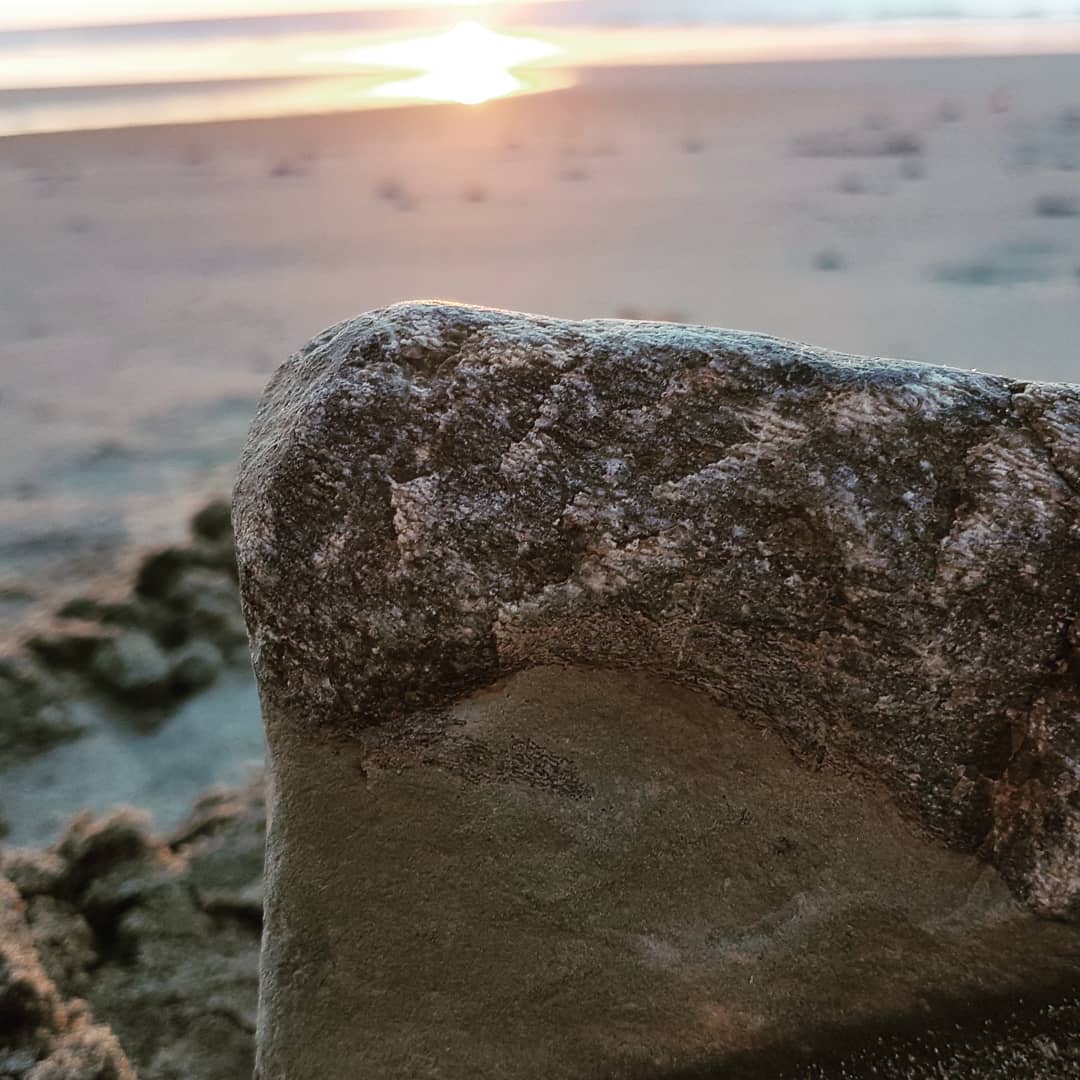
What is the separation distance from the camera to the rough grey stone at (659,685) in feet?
3.41

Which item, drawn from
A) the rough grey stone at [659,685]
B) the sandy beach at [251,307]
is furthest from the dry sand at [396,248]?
the rough grey stone at [659,685]

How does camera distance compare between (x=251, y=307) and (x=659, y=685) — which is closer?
(x=659, y=685)

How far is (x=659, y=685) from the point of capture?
1152mm

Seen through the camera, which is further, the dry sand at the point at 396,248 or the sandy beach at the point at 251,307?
the dry sand at the point at 396,248

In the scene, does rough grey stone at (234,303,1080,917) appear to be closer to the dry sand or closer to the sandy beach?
the sandy beach

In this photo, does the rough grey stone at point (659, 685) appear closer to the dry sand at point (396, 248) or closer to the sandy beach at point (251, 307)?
the sandy beach at point (251, 307)

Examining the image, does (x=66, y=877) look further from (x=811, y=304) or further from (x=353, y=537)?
(x=811, y=304)

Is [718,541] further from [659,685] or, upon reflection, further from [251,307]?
[251,307]

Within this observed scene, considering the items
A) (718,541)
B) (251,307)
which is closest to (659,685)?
(718,541)

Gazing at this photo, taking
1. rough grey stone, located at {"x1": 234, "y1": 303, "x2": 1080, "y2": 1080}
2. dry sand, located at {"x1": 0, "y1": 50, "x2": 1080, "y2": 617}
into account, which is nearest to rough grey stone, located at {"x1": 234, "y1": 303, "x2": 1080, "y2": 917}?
rough grey stone, located at {"x1": 234, "y1": 303, "x2": 1080, "y2": 1080}

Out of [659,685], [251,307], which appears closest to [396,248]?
→ [251,307]

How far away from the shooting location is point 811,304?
3.22 m

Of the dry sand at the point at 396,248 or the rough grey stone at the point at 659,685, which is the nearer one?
the rough grey stone at the point at 659,685

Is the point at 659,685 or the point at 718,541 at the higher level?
the point at 718,541
